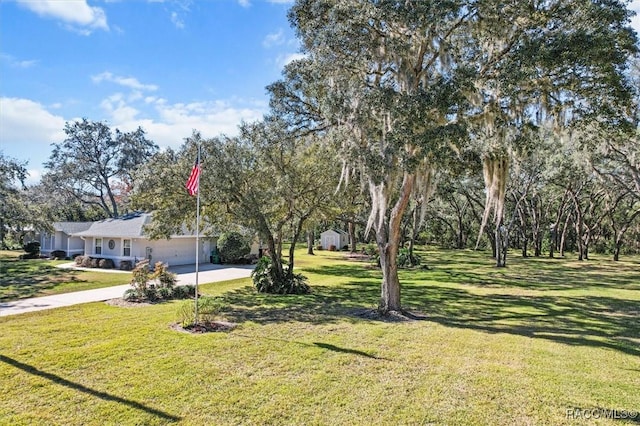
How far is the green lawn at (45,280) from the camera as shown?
41.7 ft

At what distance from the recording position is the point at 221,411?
4617 mm

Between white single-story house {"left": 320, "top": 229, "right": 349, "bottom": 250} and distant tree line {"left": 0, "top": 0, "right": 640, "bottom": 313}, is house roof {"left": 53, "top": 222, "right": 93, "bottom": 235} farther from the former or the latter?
white single-story house {"left": 320, "top": 229, "right": 349, "bottom": 250}

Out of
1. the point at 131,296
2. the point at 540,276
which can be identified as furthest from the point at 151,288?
the point at 540,276

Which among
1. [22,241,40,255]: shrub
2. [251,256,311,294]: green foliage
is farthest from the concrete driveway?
[22,241,40,255]: shrub

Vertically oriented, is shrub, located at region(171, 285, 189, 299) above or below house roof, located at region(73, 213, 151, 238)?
below

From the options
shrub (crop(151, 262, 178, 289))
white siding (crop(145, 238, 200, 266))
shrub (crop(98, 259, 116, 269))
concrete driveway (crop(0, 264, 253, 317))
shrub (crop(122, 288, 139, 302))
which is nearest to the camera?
concrete driveway (crop(0, 264, 253, 317))

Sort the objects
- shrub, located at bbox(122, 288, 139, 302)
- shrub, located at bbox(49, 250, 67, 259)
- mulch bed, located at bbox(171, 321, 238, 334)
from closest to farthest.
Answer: mulch bed, located at bbox(171, 321, 238, 334) < shrub, located at bbox(122, 288, 139, 302) < shrub, located at bbox(49, 250, 67, 259)

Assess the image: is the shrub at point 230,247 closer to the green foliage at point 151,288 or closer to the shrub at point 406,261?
the shrub at point 406,261

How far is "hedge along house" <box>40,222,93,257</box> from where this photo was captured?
24.6 meters

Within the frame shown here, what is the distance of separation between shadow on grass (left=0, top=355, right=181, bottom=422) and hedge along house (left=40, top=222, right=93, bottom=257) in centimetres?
2084

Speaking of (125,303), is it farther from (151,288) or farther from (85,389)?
(85,389)

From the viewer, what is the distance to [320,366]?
20.0ft

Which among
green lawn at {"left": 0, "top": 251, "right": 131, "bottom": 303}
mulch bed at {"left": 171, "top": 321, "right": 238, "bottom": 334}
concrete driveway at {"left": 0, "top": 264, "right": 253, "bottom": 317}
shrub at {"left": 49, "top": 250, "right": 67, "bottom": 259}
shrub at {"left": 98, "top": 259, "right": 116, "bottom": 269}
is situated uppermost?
shrub at {"left": 49, "top": 250, "right": 67, "bottom": 259}

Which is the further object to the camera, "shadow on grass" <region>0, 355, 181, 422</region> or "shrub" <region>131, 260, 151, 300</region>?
"shrub" <region>131, 260, 151, 300</region>
